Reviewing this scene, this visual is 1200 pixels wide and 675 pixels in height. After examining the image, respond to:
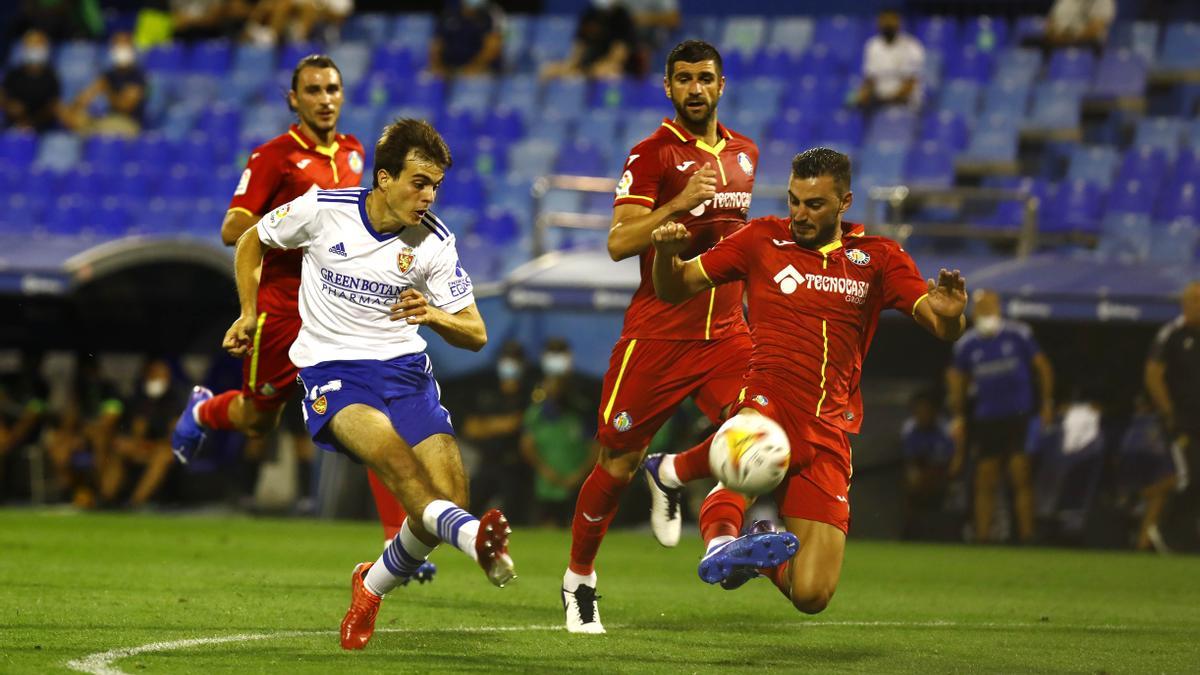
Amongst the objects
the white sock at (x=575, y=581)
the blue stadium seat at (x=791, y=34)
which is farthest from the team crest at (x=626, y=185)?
the blue stadium seat at (x=791, y=34)

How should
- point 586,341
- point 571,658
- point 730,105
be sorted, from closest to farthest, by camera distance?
point 571,658, point 586,341, point 730,105

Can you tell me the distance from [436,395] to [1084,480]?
29.8 feet

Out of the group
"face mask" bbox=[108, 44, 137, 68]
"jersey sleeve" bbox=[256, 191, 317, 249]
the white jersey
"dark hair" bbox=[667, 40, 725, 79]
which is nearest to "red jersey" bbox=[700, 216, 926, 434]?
"dark hair" bbox=[667, 40, 725, 79]

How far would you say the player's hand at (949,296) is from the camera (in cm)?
696

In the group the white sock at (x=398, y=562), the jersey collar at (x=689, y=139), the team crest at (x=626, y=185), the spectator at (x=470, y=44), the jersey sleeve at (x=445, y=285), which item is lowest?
the white sock at (x=398, y=562)

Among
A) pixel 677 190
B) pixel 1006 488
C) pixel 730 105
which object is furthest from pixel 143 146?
pixel 677 190

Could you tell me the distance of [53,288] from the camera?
1703 centimetres

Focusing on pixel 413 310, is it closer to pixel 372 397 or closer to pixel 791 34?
pixel 372 397

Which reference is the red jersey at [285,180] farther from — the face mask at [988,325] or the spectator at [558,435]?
the face mask at [988,325]

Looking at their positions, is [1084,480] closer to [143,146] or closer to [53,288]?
[53,288]

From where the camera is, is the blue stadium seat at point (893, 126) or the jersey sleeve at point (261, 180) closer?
the jersey sleeve at point (261, 180)

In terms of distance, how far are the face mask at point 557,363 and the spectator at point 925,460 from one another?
3.05 meters

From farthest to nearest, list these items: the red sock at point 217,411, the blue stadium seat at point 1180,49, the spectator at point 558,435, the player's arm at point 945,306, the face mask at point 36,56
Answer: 1. the face mask at point 36,56
2. the blue stadium seat at point 1180,49
3. the spectator at point 558,435
4. the red sock at point 217,411
5. the player's arm at point 945,306

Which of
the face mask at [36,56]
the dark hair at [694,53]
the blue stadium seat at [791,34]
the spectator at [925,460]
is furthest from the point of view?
the face mask at [36,56]
